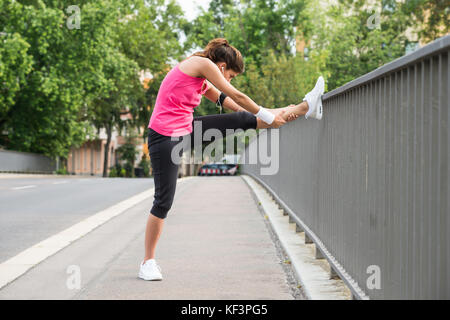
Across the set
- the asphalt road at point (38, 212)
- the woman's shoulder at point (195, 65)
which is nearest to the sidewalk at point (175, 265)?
the asphalt road at point (38, 212)

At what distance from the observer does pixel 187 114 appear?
16.4 ft

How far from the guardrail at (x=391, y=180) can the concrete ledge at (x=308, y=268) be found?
5.0 inches

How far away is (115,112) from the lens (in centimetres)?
4931

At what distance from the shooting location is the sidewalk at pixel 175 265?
4.80 m

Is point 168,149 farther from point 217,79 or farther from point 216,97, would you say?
point 216,97

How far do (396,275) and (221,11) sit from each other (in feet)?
190

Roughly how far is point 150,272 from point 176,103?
1.35 m

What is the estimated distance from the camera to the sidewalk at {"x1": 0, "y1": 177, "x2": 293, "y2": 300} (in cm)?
480

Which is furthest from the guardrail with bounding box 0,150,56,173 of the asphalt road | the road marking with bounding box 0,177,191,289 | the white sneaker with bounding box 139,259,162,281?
the white sneaker with bounding box 139,259,162,281

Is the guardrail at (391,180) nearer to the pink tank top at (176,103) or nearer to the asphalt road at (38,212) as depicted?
the pink tank top at (176,103)

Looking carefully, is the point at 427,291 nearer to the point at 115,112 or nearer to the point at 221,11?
the point at 115,112

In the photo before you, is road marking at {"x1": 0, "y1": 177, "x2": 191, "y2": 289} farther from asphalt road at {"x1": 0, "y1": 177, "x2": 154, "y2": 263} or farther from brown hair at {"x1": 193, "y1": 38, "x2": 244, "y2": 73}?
brown hair at {"x1": 193, "y1": 38, "x2": 244, "y2": 73}

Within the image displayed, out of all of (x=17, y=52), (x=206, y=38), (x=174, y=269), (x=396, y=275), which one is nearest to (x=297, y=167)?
(x=174, y=269)

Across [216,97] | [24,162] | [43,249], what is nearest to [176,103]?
[216,97]
